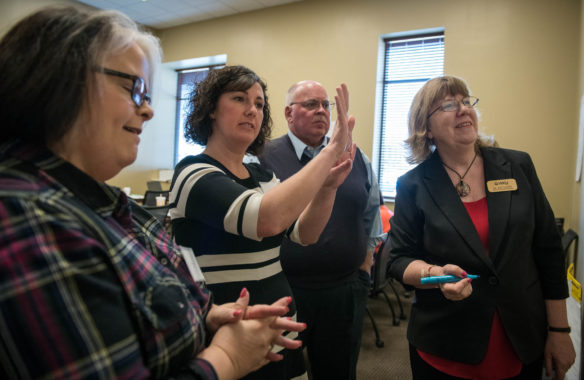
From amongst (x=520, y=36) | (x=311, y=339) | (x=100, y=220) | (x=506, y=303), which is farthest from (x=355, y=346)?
(x=520, y=36)

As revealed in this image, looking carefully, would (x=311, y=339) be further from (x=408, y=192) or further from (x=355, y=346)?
(x=408, y=192)

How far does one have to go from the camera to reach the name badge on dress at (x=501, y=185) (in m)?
1.32

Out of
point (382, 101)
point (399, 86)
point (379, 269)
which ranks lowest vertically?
point (379, 269)

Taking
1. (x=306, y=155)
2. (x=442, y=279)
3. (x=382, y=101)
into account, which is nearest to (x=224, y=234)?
(x=442, y=279)

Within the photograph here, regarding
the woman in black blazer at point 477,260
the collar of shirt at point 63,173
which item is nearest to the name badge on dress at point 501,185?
the woman in black blazer at point 477,260

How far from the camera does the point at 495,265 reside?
1235mm

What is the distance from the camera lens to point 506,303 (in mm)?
1204

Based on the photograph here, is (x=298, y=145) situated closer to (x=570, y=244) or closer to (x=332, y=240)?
(x=332, y=240)

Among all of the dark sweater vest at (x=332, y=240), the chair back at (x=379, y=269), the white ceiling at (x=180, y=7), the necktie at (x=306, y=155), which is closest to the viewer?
the dark sweater vest at (x=332, y=240)

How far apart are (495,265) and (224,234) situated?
946 millimetres

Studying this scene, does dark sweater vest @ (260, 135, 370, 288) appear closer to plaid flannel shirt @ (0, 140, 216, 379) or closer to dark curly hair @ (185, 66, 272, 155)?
dark curly hair @ (185, 66, 272, 155)

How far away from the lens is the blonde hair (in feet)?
4.84

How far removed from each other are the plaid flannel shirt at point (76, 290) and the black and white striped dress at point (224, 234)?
0.30 meters

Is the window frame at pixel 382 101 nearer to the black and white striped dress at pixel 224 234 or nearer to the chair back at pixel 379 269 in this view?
the chair back at pixel 379 269
